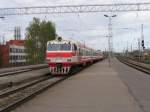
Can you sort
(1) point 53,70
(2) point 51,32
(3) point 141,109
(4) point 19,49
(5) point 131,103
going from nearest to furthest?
(3) point 141,109 < (5) point 131,103 < (1) point 53,70 < (2) point 51,32 < (4) point 19,49

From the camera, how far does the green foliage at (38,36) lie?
115 metres

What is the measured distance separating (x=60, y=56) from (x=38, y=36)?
88.3 metres

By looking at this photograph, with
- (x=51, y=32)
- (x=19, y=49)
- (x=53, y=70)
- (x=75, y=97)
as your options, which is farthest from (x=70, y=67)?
(x=19, y=49)

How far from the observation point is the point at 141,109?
39.2ft

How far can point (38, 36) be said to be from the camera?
11831cm

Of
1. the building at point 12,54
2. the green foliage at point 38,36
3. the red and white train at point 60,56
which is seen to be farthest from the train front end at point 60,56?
the green foliage at point 38,36

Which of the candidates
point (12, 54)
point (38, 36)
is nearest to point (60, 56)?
point (38, 36)

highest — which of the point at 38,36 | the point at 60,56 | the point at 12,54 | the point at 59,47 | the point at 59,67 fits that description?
the point at 38,36

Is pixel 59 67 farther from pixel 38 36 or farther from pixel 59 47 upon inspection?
pixel 38 36

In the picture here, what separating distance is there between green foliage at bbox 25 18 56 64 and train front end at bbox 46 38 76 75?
82095 mm

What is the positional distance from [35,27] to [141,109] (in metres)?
108

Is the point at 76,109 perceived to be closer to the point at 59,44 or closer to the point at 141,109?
the point at 141,109

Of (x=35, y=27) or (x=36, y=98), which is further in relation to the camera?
(x=35, y=27)

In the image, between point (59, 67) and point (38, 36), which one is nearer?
point (59, 67)
